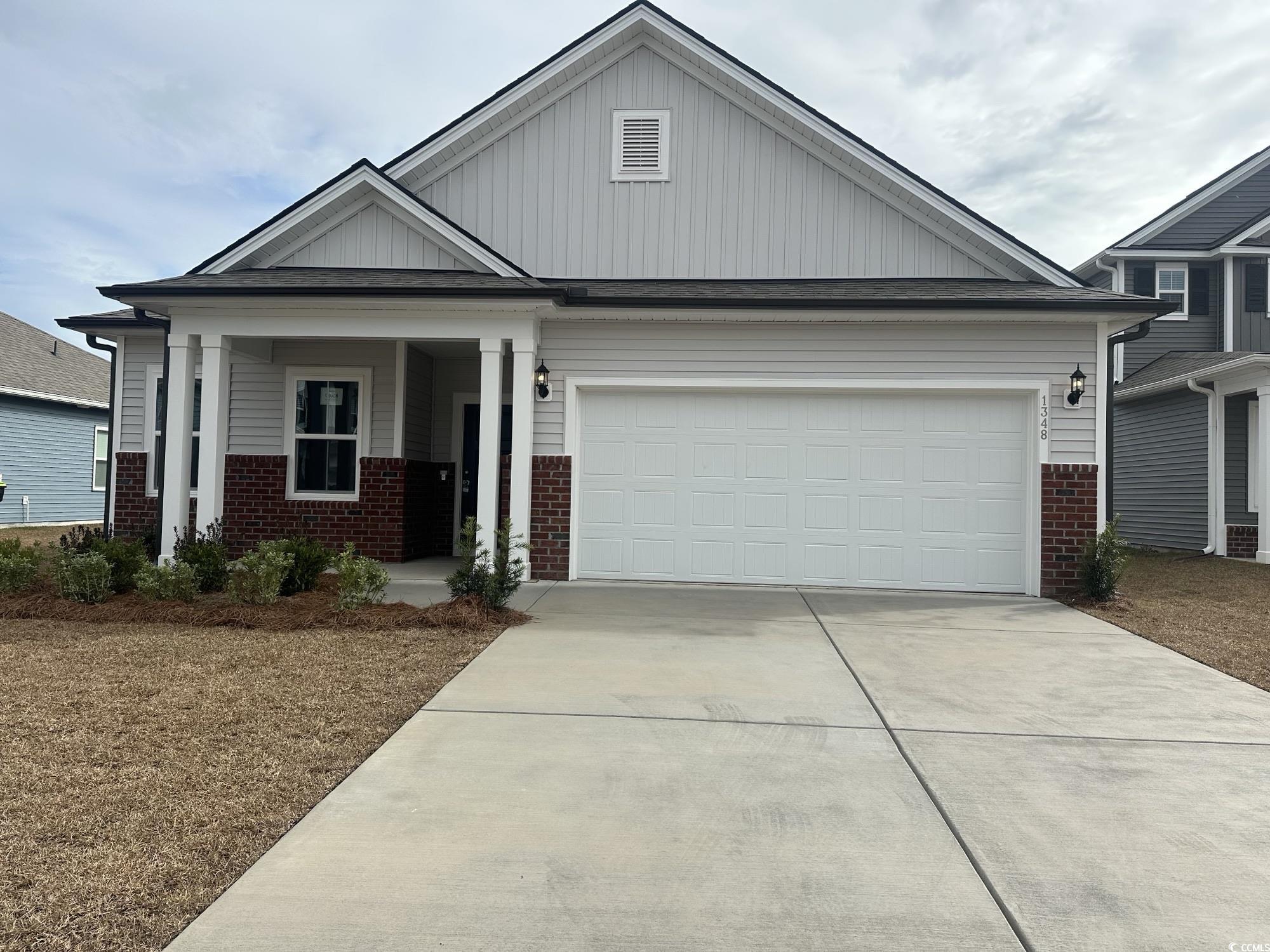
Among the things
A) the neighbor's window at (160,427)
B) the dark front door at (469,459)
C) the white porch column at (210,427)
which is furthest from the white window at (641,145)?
the neighbor's window at (160,427)

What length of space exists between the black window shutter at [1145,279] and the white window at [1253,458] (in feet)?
14.6

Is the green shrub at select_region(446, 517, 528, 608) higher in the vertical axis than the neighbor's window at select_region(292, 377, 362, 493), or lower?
lower

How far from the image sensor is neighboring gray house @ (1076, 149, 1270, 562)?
47.9 ft

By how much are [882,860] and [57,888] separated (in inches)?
107

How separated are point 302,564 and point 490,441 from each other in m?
2.30

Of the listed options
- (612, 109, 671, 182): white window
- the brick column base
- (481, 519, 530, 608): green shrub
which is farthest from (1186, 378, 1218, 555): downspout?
(481, 519, 530, 608): green shrub

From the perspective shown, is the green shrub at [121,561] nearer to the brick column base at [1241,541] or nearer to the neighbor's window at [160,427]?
the neighbor's window at [160,427]

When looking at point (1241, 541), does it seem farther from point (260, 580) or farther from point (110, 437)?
point (110, 437)

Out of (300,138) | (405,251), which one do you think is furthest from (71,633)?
(300,138)

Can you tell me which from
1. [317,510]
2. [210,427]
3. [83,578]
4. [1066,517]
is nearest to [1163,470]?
[1066,517]

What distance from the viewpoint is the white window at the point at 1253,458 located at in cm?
1428

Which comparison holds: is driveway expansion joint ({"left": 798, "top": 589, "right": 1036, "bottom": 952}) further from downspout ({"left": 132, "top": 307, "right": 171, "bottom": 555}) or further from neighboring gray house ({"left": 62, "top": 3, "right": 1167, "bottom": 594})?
downspout ({"left": 132, "top": 307, "right": 171, "bottom": 555})

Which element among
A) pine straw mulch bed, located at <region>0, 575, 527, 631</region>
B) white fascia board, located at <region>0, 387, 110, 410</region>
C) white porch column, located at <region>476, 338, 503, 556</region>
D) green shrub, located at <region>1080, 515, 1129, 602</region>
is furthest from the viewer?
white fascia board, located at <region>0, 387, 110, 410</region>

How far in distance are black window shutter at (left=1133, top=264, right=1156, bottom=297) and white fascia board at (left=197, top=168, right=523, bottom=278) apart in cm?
1474
